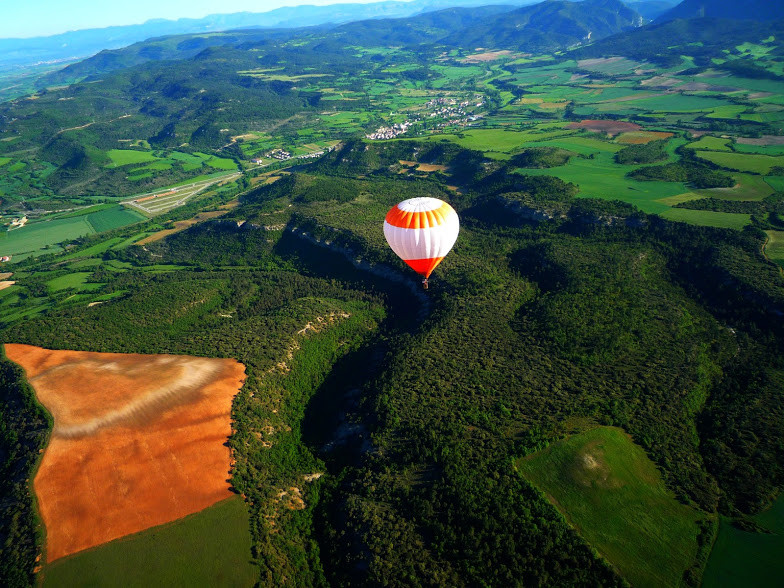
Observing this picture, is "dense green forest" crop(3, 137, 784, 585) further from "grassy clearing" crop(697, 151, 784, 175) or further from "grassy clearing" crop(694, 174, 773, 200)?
"grassy clearing" crop(697, 151, 784, 175)

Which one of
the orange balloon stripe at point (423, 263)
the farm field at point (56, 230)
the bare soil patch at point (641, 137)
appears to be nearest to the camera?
the orange balloon stripe at point (423, 263)

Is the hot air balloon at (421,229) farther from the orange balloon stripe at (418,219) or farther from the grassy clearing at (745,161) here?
the grassy clearing at (745,161)

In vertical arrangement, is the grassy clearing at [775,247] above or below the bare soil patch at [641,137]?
above

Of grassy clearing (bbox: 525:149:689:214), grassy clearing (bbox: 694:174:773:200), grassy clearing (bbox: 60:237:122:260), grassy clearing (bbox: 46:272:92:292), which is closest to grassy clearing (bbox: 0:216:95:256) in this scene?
grassy clearing (bbox: 60:237:122:260)

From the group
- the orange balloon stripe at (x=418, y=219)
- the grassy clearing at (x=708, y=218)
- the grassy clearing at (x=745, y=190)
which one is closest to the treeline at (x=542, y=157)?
the grassy clearing at (x=745, y=190)

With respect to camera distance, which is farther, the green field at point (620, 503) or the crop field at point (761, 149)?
the crop field at point (761, 149)

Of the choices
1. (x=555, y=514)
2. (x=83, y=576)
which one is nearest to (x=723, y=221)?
(x=555, y=514)
